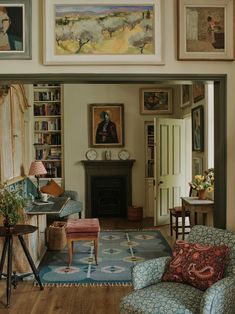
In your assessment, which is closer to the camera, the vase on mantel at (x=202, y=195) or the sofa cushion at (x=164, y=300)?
the sofa cushion at (x=164, y=300)

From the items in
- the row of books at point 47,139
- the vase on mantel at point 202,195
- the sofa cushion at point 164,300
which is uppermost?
the row of books at point 47,139

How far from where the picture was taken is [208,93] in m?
5.61

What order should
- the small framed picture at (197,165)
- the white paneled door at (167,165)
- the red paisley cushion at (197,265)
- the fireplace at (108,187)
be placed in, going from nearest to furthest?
the red paisley cushion at (197,265)
the small framed picture at (197,165)
the white paneled door at (167,165)
the fireplace at (108,187)

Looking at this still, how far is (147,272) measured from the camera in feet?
9.64

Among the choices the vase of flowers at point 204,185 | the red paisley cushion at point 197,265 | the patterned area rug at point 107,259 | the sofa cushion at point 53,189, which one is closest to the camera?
the red paisley cushion at point 197,265

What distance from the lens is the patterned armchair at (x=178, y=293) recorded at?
2480mm

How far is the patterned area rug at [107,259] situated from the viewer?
4.51 meters

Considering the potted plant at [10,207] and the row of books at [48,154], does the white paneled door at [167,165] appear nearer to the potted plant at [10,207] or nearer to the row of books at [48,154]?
the row of books at [48,154]

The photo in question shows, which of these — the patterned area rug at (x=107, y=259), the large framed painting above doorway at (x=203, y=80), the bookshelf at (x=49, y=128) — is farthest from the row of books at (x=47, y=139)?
the large framed painting above doorway at (x=203, y=80)

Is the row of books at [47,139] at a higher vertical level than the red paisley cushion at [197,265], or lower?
higher

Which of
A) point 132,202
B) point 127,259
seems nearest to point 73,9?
point 127,259

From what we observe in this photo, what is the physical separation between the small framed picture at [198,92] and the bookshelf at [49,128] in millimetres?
3088

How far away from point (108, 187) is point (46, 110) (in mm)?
2141

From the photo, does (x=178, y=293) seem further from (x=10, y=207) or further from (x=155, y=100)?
(x=155, y=100)
